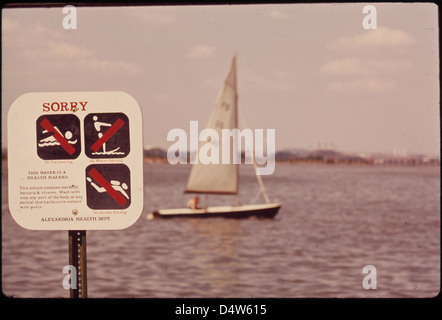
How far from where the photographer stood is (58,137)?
13.2 ft

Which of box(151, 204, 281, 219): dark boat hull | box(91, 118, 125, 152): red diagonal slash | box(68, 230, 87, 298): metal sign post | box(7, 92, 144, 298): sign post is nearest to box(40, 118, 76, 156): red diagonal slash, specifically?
box(7, 92, 144, 298): sign post

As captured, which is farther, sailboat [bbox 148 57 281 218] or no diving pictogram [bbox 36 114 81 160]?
sailboat [bbox 148 57 281 218]

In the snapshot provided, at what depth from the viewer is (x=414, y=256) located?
44.8 m

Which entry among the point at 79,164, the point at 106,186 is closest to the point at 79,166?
the point at 79,164

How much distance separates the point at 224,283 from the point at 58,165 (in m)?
28.6

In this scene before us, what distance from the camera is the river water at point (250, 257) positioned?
2970cm

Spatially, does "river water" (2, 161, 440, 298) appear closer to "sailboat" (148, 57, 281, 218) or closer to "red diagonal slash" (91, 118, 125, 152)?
"sailboat" (148, 57, 281, 218)

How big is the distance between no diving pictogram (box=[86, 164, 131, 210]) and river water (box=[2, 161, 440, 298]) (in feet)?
55.7

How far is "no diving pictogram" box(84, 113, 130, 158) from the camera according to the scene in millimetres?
3969

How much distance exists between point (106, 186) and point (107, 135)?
1.00 ft

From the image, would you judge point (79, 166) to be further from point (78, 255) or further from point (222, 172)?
→ point (222, 172)

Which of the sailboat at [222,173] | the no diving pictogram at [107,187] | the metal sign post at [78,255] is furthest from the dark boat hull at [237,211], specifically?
the no diving pictogram at [107,187]
